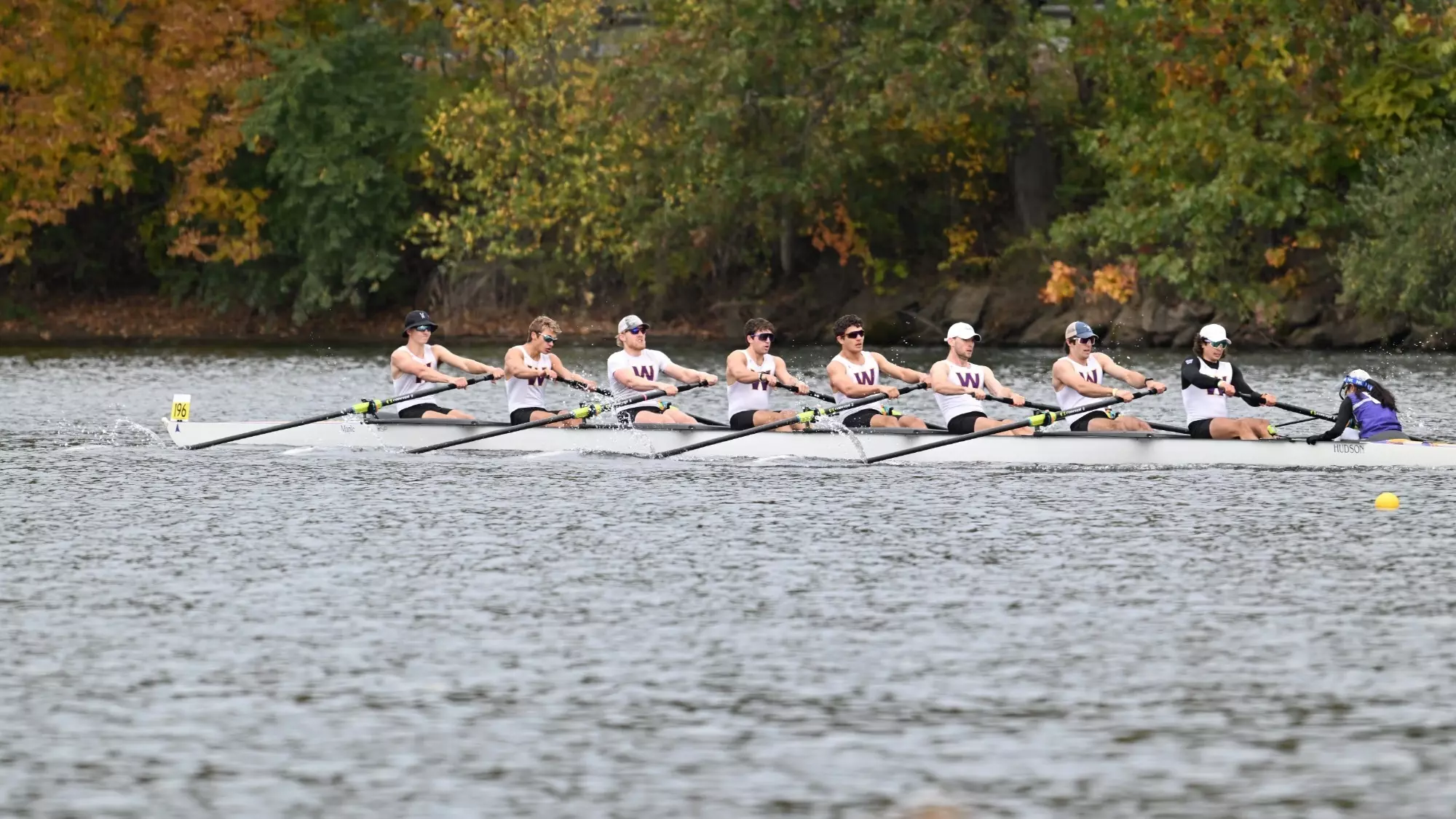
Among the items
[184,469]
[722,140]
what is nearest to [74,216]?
[722,140]

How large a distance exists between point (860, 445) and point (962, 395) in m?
1.31

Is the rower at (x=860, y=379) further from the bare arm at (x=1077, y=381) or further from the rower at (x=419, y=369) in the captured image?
the rower at (x=419, y=369)

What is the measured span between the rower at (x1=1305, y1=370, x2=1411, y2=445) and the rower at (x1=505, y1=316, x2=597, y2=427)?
27.2 ft

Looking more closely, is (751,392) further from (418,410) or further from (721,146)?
(721,146)

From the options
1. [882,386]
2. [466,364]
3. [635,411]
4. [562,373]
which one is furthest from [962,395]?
[466,364]

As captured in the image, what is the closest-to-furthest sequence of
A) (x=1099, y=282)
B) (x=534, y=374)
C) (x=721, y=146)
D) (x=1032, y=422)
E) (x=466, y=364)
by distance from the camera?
(x=1032, y=422) < (x=534, y=374) < (x=466, y=364) < (x=1099, y=282) < (x=721, y=146)

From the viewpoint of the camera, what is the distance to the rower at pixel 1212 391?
24828 millimetres

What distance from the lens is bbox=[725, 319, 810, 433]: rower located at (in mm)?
26594

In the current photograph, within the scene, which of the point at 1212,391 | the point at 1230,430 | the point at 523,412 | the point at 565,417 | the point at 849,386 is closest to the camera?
the point at 1230,430

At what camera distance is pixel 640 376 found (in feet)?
91.5

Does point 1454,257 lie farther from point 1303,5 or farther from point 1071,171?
point 1071,171

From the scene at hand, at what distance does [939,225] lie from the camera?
61.1 meters

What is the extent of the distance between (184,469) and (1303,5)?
97.2 ft

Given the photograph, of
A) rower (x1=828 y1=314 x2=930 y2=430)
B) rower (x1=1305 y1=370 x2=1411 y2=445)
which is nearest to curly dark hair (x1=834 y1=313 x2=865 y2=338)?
rower (x1=828 y1=314 x2=930 y2=430)
